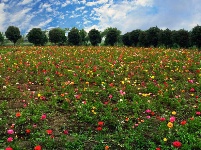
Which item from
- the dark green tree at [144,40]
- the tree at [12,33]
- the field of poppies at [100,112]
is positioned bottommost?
the field of poppies at [100,112]

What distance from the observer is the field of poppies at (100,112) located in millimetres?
7526

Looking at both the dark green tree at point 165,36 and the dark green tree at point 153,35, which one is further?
the dark green tree at point 153,35

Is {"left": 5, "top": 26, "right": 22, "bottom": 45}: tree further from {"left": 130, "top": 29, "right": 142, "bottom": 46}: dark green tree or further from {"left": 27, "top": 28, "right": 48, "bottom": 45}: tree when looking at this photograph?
{"left": 130, "top": 29, "right": 142, "bottom": 46}: dark green tree

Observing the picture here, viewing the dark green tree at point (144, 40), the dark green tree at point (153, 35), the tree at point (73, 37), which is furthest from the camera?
the tree at point (73, 37)

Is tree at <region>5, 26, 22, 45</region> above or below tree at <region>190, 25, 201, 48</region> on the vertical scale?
above

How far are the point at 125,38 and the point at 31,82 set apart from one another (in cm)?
7055

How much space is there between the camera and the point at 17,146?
7.09 meters

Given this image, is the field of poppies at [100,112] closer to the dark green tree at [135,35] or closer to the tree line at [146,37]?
the tree line at [146,37]

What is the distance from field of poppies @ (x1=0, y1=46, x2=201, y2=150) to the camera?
753 cm

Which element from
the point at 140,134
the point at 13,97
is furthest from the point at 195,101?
the point at 13,97

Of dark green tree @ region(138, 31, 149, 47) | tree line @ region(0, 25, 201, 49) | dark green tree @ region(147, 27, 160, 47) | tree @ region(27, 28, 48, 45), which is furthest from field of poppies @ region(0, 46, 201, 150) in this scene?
tree @ region(27, 28, 48, 45)

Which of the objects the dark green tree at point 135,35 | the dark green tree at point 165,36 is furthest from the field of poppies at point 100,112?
the dark green tree at point 135,35

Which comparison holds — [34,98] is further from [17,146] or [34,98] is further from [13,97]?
[17,146]

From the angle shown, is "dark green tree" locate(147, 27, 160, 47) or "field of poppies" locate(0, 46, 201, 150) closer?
"field of poppies" locate(0, 46, 201, 150)
